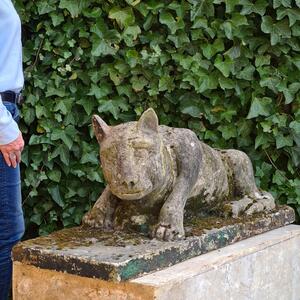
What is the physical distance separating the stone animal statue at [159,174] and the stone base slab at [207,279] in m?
0.17

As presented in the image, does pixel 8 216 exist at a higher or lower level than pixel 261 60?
lower

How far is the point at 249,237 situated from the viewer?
9.93ft

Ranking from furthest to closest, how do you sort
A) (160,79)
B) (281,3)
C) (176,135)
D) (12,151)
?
(160,79), (281,3), (12,151), (176,135)

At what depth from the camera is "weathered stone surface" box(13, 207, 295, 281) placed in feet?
7.87

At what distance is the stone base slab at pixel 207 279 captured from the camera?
2.41 m

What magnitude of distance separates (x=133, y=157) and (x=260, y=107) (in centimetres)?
148

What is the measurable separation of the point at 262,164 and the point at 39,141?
4.12 feet

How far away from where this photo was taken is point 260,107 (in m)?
3.88

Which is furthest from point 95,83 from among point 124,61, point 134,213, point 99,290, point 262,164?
point 99,290

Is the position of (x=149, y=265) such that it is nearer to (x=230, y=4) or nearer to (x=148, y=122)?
(x=148, y=122)

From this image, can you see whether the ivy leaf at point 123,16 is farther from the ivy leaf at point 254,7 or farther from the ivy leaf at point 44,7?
the ivy leaf at point 254,7

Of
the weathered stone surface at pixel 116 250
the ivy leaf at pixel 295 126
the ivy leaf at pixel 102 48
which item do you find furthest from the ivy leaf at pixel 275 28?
the weathered stone surface at pixel 116 250

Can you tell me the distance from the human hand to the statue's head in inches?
19.2

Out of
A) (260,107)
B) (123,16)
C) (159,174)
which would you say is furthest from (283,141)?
(159,174)
